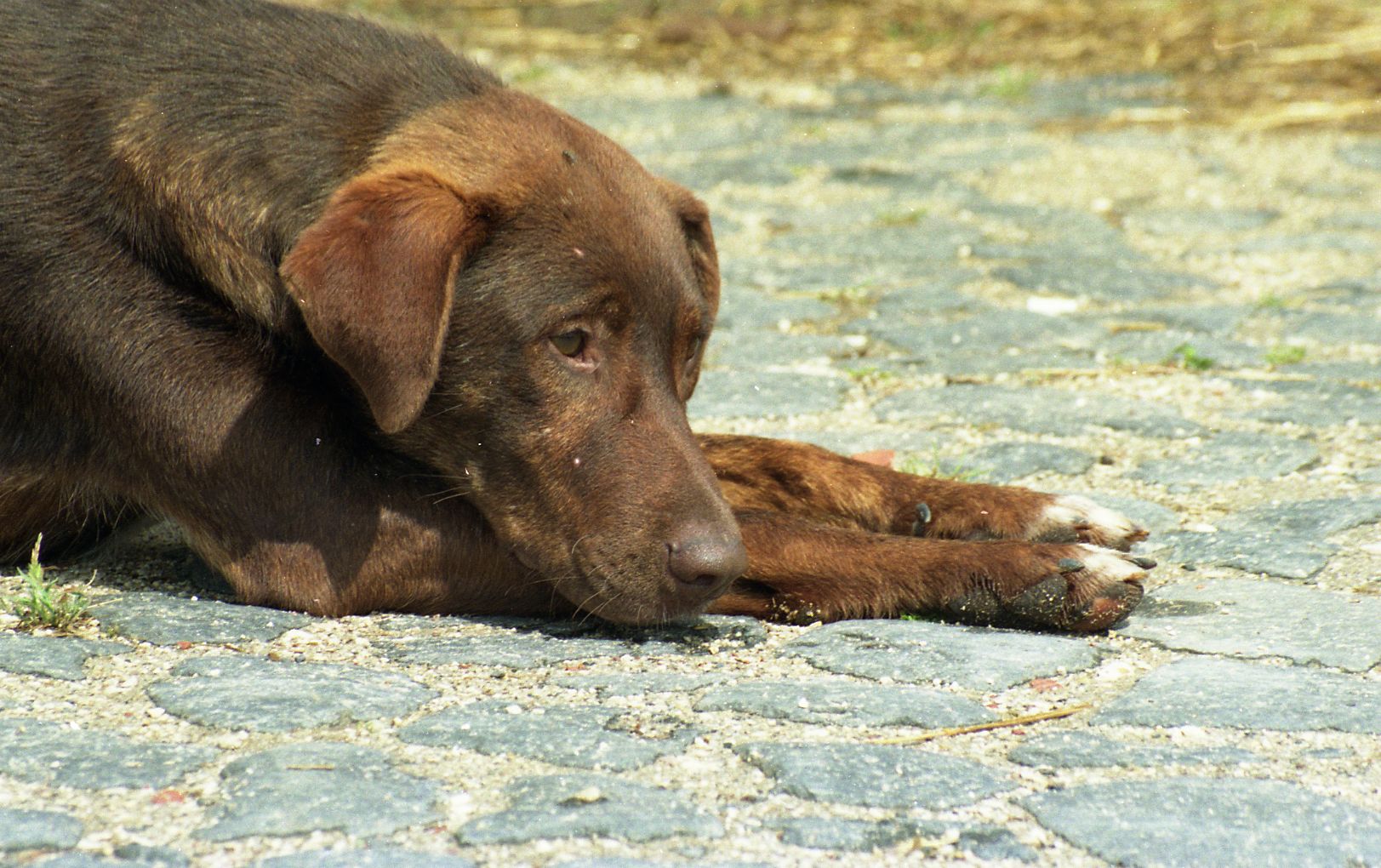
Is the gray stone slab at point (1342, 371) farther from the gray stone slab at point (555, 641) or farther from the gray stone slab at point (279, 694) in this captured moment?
the gray stone slab at point (279, 694)

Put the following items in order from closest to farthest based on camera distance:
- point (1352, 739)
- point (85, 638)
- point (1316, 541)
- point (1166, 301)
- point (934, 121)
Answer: point (1352, 739) → point (85, 638) → point (1316, 541) → point (1166, 301) → point (934, 121)

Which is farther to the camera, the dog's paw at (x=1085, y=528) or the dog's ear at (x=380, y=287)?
the dog's paw at (x=1085, y=528)

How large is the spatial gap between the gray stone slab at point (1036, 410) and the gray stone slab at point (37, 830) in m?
3.01

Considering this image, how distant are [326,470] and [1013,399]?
237 cm

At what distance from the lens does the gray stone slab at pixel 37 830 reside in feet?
7.14

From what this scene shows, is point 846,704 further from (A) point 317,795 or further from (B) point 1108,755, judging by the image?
(A) point 317,795

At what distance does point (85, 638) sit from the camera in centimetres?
311

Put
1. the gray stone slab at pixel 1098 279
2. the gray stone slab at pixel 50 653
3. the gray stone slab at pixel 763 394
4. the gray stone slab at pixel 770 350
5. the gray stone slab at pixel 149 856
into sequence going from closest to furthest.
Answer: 1. the gray stone slab at pixel 149 856
2. the gray stone slab at pixel 50 653
3. the gray stone slab at pixel 763 394
4. the gray stone slab at pixel 770 350
5. the gray stone slab at pixel 1098 279

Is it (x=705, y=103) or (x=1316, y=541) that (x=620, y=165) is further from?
(x=705, y=103)

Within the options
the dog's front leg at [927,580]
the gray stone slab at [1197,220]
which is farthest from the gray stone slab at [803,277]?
the dog's front leg at [927,580]

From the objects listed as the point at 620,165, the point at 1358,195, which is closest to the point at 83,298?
the point at 620,165

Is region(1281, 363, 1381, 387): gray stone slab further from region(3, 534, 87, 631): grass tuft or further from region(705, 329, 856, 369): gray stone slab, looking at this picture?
region(3, 534, 87, 631): grass tuft

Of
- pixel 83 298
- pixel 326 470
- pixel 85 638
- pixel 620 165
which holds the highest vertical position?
pixel 620 165

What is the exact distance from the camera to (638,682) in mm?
2967
